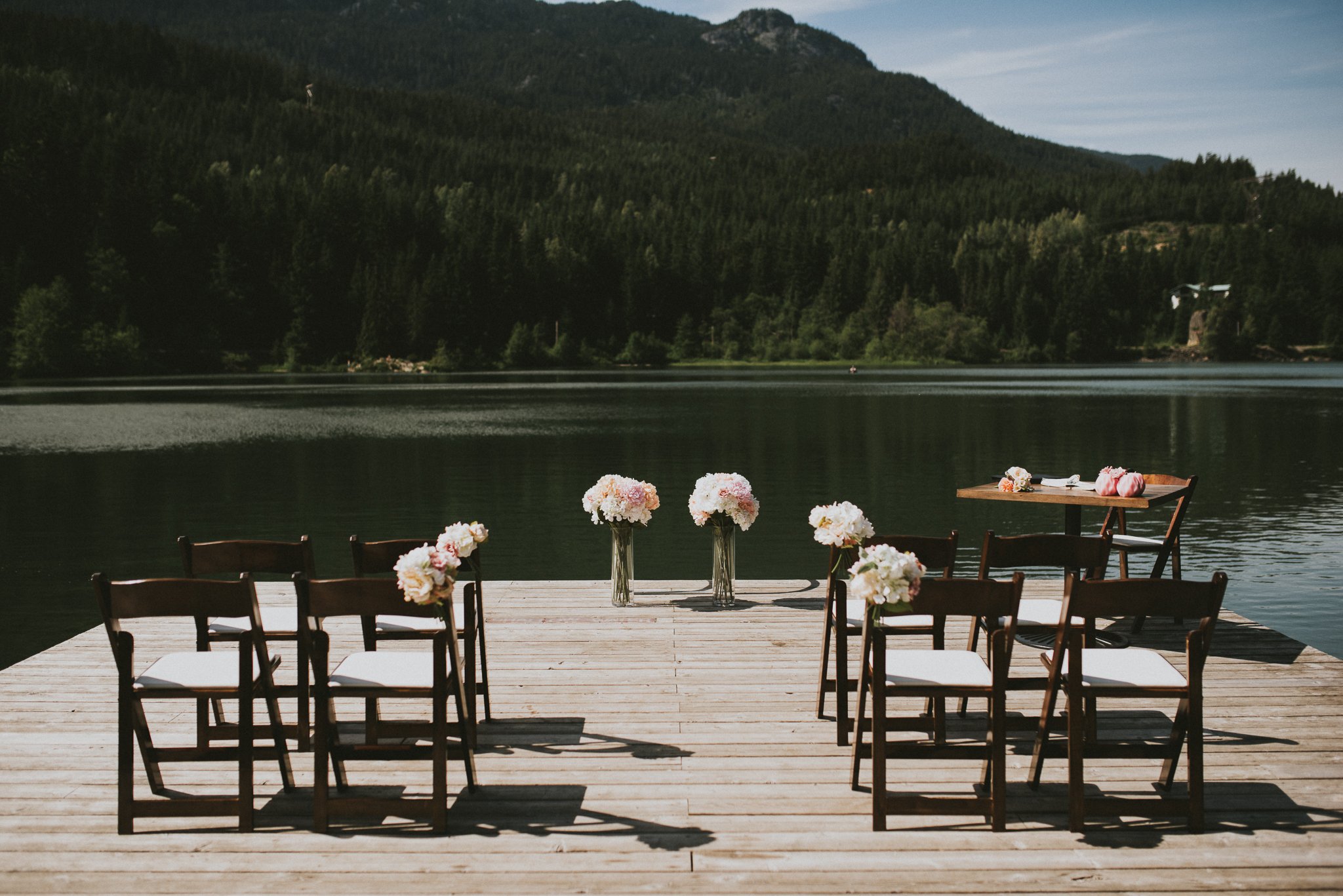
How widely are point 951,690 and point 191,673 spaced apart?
9.95 ft

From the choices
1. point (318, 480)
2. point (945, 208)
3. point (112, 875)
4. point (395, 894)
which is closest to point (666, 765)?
point (395, 894)

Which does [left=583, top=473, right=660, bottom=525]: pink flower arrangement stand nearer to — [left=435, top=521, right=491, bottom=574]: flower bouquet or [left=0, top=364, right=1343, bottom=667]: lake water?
[left=435, top=521, right=491, bottom=574]: flower bouquet

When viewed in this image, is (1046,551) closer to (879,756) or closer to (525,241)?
(879,756)

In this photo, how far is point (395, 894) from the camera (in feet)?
12.1

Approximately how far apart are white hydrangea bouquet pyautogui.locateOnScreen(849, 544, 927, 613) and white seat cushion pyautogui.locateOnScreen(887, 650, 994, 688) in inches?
10.2

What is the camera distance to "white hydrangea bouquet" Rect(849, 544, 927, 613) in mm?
4168

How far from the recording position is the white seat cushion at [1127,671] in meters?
4.14

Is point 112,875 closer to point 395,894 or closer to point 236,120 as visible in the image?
point 395,894

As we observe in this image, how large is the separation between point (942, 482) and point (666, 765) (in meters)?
18.3

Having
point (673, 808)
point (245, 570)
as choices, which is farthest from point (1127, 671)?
point (245, 570)

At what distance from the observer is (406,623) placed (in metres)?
5.36

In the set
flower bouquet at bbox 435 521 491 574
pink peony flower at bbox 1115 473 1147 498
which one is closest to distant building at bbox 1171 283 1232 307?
pink peony flower at bbox 1115 473 1147 498

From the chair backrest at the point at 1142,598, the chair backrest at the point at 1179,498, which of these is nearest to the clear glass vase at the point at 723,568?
the chair backrest at the point at 1179,498

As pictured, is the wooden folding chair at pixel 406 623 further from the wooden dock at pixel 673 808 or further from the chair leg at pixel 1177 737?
the chair leg at pixel 1177 737
